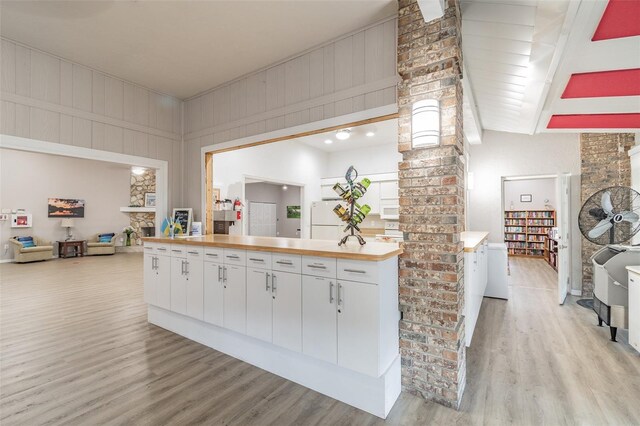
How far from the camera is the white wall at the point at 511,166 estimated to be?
4.90 meters

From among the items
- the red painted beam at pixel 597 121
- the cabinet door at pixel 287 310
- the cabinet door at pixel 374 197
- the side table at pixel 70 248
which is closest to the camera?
the cabinet door at pixel 287 310

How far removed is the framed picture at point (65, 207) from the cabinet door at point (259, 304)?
10.2 meters

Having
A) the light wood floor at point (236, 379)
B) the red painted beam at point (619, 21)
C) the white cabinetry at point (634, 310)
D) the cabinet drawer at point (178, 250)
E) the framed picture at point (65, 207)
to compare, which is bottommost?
the light wood floor at point (236, 379)

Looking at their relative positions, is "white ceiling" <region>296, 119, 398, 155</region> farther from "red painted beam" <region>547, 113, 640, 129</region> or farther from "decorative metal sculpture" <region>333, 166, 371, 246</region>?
"decorative metal sculpture" <region>333, 166, 371, 246</region>

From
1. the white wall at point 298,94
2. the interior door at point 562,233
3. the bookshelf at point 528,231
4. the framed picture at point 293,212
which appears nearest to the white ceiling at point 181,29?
the white wall at point 298,94

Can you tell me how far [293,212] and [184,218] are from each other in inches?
201

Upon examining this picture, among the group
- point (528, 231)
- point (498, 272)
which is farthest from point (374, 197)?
point (528, 231)

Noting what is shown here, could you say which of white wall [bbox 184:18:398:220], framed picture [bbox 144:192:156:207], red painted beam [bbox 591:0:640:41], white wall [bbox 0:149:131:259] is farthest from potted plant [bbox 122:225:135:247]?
red painted beam [bbox 591:0:640:41]

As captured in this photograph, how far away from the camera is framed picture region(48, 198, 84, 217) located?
30.2ft

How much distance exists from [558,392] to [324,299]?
184 cm

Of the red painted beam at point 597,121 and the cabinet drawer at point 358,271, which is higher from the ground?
the red painted beam at point 597,121

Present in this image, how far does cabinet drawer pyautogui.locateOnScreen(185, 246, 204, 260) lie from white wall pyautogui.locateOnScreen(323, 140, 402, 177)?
15.4ft

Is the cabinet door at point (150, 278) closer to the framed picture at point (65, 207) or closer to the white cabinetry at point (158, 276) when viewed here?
the white cabinetry at point (158, 276)

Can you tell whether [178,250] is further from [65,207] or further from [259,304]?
[65,207]
